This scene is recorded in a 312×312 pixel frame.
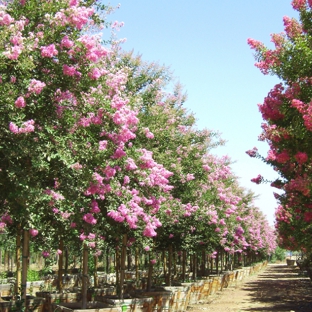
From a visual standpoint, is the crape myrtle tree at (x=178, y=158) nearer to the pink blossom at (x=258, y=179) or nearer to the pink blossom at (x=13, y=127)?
the pink blossom at (x=258, y=179)

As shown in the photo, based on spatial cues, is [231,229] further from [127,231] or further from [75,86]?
[75,86]

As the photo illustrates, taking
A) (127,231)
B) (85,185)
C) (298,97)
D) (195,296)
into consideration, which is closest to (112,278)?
(195,296)

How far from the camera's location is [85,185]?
8.38 m

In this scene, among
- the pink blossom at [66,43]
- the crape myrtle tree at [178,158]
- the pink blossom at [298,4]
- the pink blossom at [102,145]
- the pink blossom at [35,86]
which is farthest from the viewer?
the crape myrtle tree at [178,158]

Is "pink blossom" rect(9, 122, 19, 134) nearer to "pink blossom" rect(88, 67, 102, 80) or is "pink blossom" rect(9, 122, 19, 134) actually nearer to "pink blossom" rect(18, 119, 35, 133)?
"pink blossom" rect(18, 119, 35, 133)

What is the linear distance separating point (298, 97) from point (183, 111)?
28.9ft

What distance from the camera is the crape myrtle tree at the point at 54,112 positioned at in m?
6.82

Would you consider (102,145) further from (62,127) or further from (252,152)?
(252,152)

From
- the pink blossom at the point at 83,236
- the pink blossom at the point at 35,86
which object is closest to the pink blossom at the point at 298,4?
the pink blossom at the point at 35,86

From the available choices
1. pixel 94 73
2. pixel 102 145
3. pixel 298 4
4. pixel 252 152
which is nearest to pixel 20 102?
A: pixel 94 73

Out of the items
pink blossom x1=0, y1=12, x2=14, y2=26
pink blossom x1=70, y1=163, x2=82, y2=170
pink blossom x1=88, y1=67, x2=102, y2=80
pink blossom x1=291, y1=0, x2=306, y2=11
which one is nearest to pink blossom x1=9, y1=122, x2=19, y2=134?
pink blossom x1=70, y1=163, x2=82, y2=170

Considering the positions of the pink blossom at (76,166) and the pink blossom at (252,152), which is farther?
the pink blossom at (252,152)

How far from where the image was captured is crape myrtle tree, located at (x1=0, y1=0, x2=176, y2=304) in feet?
22.4

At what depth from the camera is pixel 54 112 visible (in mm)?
7688
